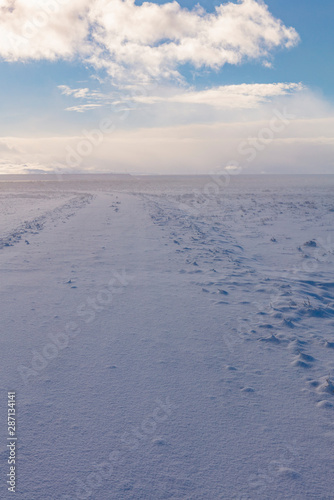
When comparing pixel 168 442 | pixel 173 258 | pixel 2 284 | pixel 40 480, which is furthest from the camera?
pixel 173 258

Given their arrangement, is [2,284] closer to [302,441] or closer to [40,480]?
[40,480]

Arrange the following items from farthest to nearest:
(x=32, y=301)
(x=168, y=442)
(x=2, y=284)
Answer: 1. (x=2, y=284)
2. (x=32, y=301)
3. (x=168, y=442)

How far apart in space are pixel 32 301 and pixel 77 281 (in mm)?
1407

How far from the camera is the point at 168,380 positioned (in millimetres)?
4082

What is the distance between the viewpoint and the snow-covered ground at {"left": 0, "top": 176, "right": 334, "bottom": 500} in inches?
110

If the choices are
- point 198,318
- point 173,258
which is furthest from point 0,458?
point 173,258

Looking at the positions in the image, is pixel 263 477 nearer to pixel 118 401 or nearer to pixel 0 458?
pixel 118 401

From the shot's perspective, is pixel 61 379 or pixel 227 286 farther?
pixel 227 286

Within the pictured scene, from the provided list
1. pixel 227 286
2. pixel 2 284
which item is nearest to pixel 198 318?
pixel 227 286

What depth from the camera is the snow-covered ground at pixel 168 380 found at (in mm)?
2791

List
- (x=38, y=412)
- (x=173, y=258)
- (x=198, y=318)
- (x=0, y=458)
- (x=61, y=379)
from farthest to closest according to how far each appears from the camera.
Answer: (x=173, y=258)
(x=198, y=318)
(x=61, y=379)
(x=38, y=412)
(x=0, y=458)

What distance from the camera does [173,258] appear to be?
1015 centimetres

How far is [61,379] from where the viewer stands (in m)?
4.12

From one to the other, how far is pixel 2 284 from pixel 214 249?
6.17m
